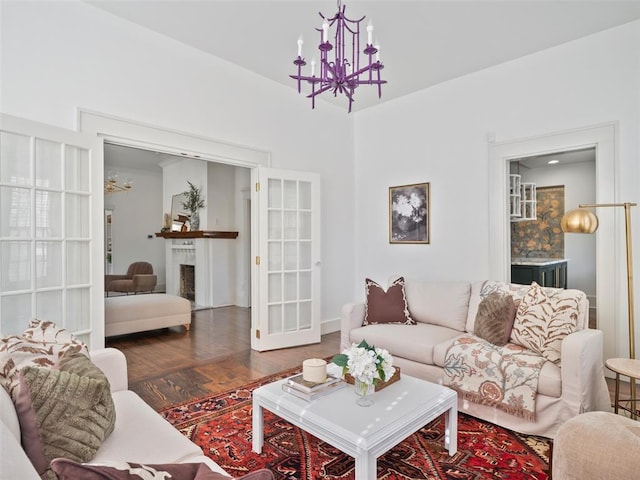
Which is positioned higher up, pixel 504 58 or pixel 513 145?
pixel 504 58

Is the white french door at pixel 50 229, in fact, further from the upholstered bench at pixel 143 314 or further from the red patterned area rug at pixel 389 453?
the upholstered bench at pixel 143 314

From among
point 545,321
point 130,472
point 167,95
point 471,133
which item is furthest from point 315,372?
point 471,133

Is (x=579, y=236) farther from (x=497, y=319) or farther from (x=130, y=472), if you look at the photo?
(x=130, y=472)

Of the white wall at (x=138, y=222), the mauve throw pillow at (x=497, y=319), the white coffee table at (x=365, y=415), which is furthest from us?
the white wall at (x=138, y=222)

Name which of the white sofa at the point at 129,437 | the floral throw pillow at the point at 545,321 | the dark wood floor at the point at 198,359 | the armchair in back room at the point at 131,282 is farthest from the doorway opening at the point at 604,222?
the armchair in back room at the point at 131,282

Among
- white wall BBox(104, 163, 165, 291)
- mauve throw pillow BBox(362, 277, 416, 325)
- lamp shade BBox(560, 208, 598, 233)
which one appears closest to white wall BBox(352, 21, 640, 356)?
lamp shade BBox(560, 208, 598, 233)

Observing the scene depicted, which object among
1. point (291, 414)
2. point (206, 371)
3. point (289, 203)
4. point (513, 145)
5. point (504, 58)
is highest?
point (504, 58)

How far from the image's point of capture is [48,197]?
2670 millimetres

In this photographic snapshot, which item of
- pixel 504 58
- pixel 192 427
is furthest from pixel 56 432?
pixel 504 58

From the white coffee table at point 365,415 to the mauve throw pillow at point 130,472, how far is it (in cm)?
86

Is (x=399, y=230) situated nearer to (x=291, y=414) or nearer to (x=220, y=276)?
(x=291, y=414)

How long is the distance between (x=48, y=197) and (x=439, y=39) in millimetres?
3586

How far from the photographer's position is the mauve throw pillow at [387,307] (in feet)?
11.5

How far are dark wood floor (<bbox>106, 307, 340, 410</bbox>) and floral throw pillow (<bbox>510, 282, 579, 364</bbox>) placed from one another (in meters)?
2.06
